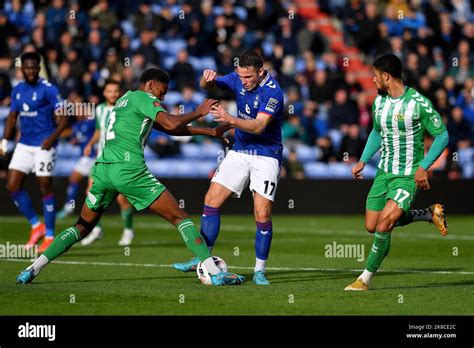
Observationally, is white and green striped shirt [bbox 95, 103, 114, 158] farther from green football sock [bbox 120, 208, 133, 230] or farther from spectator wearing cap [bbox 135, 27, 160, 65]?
spectator wearing cap [bbox 135, 27, 160, 65]

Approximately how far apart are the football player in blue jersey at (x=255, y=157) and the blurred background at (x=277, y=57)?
11.7 meters

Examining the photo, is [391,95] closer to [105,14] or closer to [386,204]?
[386,204]

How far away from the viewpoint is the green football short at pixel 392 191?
11.9 m

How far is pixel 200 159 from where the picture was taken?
86.9 ft

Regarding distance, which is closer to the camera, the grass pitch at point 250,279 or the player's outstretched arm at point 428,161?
the grass pitch at point 250,279

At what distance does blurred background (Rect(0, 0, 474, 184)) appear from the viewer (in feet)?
85.3

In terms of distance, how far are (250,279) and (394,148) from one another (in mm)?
2376

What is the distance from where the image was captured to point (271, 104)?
1242 cm

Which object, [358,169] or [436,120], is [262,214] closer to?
[358,169]

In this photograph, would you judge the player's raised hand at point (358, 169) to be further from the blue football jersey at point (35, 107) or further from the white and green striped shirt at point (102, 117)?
the white and green striped shirt at point (102, 117)

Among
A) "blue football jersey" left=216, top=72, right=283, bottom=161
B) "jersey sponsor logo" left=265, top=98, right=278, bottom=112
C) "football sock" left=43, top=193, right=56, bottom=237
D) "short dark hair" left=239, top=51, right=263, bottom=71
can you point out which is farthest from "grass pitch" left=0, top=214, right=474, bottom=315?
"short dark hair" left=239, top=51, right=263, bottom=71

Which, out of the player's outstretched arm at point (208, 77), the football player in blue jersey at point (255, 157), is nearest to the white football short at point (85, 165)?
the football player in blue jersey at point (255, 157)

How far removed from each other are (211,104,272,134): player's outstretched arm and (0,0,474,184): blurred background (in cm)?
1248

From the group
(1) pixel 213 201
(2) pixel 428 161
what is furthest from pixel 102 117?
(2) pixel 428 161
